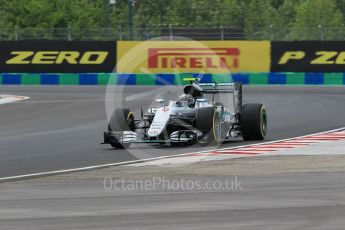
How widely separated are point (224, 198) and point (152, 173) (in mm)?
2549

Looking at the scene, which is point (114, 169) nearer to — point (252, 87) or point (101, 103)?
point (101, 103)

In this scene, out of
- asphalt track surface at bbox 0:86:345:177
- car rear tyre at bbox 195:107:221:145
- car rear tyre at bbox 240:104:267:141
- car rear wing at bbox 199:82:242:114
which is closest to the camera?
asphalt track surface at bbox 0:86:345:177

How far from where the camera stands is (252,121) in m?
16.4

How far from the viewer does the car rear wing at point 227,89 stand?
53.0 feet

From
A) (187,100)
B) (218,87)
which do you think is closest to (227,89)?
(218,87)

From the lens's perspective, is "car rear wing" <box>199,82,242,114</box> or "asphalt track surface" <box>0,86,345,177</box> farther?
"car rear wing" <box>199,82,242,114</box>

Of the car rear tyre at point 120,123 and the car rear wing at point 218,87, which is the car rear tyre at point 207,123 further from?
the car rear tyre at point 120,123

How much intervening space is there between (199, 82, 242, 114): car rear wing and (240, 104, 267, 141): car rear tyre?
16 cm

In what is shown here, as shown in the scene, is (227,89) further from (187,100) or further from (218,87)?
(187,100)

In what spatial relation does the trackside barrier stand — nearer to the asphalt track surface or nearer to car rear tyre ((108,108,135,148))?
the asphalt track surface

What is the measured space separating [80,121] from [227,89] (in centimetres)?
627

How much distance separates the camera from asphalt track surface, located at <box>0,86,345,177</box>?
1427 centimetres

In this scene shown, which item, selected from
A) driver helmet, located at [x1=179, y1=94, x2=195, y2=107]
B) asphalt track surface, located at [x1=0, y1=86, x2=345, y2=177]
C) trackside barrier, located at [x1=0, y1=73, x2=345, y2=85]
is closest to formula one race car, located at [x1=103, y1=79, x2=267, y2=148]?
driver helmet, located at [x1=179, y1=94, x2=195, y2=107]

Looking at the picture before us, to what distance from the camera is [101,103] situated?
1072 inches
